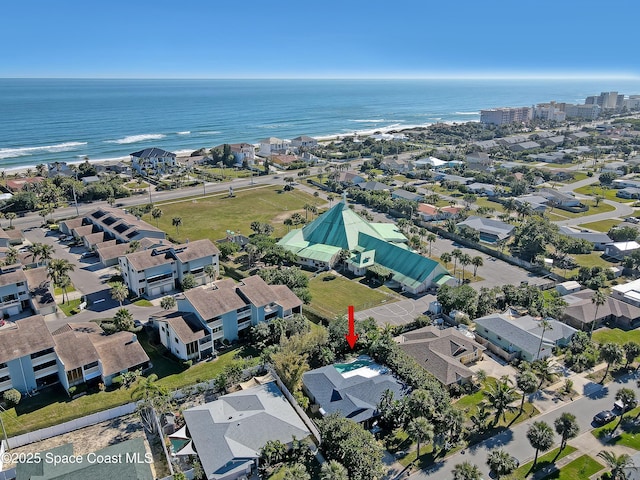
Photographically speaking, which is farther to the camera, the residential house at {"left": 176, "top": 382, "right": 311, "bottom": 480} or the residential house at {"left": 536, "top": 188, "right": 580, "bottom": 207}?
the residential house at {"left": 536, "top": 188, "right": 580, "bottom": 207}

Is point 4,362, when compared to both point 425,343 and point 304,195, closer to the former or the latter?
point 425,343

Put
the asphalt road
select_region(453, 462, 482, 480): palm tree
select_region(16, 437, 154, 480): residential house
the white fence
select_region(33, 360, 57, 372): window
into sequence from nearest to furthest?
select_region(453, 462, 482, 480): palm tree
select_region(16, 437, 154, 480): residential house
the asphalt road
the white fence
select_region(33, 360, 57, 372): window

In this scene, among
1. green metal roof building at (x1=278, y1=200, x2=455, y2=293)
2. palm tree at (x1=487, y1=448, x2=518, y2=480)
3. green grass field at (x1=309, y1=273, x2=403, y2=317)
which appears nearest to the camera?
palm tree at (x1=487, y1=448, x2=518, y2=480)

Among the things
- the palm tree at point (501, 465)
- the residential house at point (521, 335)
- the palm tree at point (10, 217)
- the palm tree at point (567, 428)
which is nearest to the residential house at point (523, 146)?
the residential house at point (521, 335)

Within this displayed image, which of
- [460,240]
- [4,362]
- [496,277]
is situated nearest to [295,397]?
[4,362]

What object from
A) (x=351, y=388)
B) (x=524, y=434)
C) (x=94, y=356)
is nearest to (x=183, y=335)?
(x=94, y=356)

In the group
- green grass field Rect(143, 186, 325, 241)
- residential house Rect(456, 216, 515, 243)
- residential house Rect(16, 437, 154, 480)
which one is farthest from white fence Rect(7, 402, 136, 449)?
residential house Rect(456, 216, 515, 243)

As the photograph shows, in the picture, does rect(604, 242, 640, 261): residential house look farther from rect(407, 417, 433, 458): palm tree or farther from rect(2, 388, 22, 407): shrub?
rect(2, 388, 22, 407): shrub
